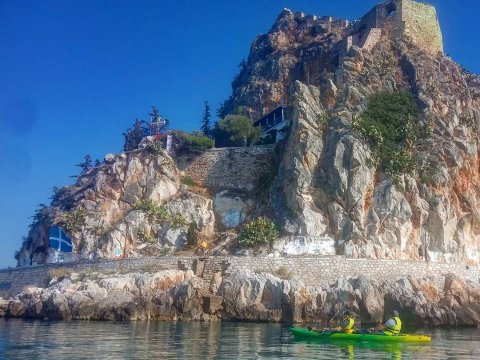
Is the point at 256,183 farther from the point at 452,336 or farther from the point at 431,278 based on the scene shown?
the point at 452,336

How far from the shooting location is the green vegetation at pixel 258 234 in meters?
35.5

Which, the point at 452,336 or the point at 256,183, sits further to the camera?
the point at 256,183

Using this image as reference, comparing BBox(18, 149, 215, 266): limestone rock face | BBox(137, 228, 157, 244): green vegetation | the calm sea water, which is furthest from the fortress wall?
→ the calm sea water

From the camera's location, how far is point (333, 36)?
53.3 meters

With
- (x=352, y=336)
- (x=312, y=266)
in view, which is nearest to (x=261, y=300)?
(x=312, y=266)

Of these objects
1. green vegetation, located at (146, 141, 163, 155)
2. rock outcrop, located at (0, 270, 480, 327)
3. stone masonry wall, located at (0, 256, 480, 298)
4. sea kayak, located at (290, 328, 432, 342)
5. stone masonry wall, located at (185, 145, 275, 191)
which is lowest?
sea kayak, located at (290, 328, 432, 342)

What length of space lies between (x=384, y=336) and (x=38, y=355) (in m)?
12.9

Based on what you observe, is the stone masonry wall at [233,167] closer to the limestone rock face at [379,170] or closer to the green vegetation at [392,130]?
the limestone rock face at [379,170]

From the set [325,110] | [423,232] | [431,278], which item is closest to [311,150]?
[325,110]

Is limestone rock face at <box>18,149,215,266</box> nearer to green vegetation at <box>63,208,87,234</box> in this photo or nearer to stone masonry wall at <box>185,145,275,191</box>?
green vegetation at <box>63,208,87,234</box>

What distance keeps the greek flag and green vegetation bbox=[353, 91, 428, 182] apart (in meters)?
22.9

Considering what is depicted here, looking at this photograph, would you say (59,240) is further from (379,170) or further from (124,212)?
(379,170)

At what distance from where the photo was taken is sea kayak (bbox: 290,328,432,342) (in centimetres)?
2147

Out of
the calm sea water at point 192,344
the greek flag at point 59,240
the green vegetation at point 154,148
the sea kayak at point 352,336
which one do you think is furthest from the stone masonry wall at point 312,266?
the green vegetation at point 154,148
